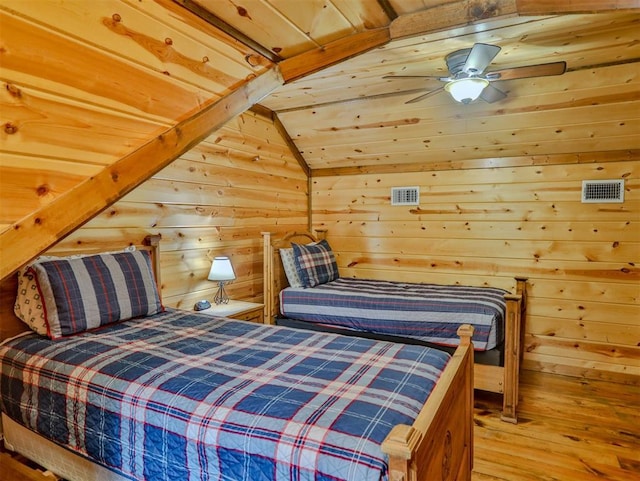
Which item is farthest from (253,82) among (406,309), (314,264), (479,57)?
(314,264)

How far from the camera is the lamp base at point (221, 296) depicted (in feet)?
10.6

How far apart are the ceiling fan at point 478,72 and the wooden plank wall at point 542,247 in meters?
1.42

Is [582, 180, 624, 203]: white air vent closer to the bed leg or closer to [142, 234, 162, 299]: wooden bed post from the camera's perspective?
the bed leg

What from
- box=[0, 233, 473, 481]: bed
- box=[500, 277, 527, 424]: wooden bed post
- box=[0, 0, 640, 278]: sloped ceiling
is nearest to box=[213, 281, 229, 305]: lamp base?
box=[0, 233, 473, 481]: bed

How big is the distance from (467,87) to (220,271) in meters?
2.15

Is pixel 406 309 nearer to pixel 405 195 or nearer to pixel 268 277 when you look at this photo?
pixel 268 277

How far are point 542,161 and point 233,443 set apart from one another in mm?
3565

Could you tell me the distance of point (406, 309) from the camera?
123 inches

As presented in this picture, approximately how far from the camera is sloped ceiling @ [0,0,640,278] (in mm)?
1010

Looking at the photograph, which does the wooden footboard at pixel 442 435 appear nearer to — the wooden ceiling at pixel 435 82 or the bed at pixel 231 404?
the bed at pixel 231 404

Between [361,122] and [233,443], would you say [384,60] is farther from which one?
[233,443]

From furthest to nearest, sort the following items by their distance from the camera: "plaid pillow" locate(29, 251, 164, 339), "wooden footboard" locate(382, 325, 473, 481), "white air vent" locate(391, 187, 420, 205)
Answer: "white air vent" locate(391, 187, 420, 205), "plaid pillow" locate(29, 251, 164, 339), "wooden footboard" locate(382, 325, 473, 481)

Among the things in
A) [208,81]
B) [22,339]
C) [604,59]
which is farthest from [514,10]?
[22,339]

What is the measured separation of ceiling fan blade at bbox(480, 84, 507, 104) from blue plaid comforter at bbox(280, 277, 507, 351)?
4.74ft
